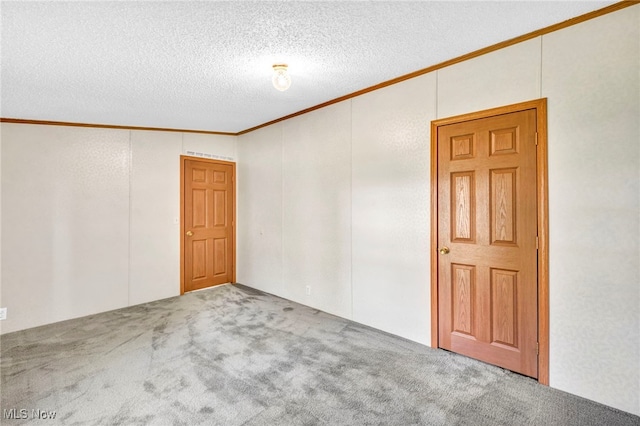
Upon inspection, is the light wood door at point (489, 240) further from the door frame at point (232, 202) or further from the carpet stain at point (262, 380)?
the door frame at point (232, 202)

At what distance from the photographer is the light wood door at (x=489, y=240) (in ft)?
8.32

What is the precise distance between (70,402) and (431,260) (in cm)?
312

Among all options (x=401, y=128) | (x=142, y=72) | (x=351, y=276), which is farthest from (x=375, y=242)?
(x=142, y=72)

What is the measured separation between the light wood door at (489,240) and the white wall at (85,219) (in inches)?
158

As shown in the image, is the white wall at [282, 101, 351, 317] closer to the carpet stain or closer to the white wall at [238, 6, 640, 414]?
the white wall at [238, 6, 640, 414]

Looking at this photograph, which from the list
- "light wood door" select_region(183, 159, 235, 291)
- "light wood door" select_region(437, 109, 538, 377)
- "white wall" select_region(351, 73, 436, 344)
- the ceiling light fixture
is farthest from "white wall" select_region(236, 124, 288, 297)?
"light wood door" select_region(437, 109, 538, 377)

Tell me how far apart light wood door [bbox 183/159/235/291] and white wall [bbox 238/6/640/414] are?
1760 mm

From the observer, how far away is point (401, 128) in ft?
10.9

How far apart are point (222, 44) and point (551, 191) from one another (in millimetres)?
2743

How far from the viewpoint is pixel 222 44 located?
2436 mm

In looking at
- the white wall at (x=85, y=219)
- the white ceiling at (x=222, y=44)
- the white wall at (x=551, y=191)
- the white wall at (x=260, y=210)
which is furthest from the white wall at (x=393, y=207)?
the white wall at (x=85, y=219)

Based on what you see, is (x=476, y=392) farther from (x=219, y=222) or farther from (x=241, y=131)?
(x=241, y=131)

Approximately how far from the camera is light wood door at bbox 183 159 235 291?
203 inches

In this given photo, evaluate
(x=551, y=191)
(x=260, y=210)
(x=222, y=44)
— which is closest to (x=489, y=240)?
(x=551, y=191)
